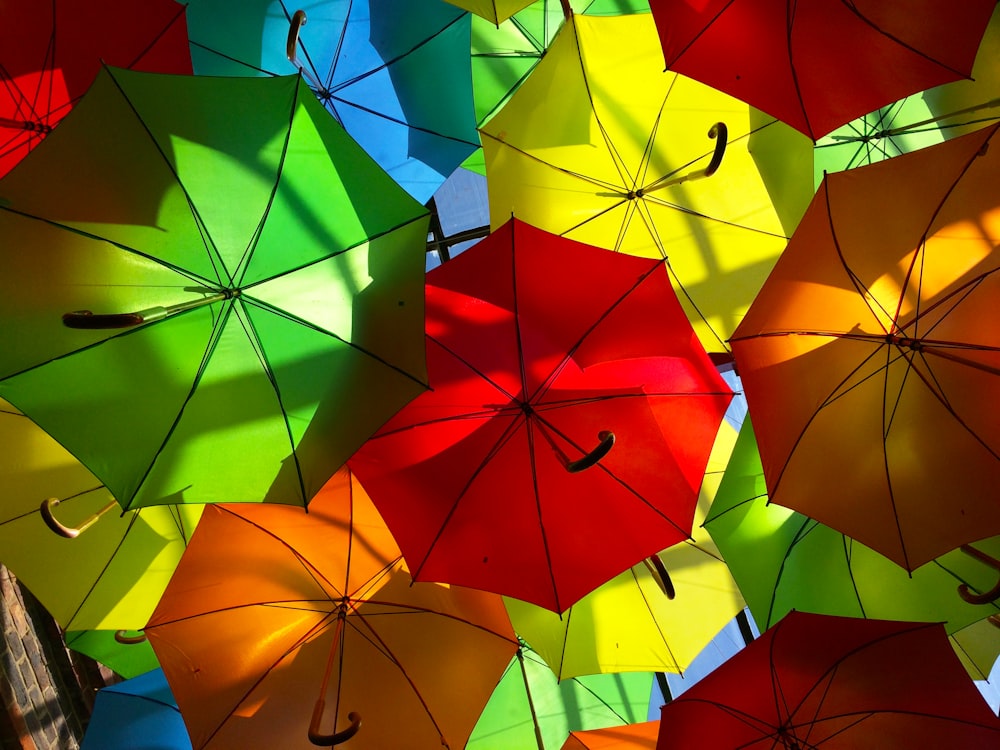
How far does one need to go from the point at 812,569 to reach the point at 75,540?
393 centimetres

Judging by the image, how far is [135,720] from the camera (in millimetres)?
4250

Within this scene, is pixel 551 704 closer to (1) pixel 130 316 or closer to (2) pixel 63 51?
(1) pixel 130 316

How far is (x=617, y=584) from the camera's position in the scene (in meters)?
3.98

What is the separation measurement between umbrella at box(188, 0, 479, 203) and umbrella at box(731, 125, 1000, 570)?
2.18 meters

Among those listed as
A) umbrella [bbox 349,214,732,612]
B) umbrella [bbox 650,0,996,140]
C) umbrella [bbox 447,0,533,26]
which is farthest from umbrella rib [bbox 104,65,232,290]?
umbrella [bbox 650,0,996,140]

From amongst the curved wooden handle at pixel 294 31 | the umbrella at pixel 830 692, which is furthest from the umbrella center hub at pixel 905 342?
the curved wooden handle at pixel 294 31

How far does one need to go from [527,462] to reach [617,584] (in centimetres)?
112

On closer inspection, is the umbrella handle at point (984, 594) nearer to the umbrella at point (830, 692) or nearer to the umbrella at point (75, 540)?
the umbrella at point (830, 692)

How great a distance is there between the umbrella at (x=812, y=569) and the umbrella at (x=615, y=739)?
0.85 metres

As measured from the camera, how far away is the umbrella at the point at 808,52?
3.32m

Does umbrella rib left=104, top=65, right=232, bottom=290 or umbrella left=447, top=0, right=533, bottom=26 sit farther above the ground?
umbrella left=447, top=0, right=533, bottom=26

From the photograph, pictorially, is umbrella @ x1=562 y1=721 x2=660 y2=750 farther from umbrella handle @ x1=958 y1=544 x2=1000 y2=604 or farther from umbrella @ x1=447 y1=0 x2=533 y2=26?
umbrella @ x1=447 y1=0 x2=533 y2=26

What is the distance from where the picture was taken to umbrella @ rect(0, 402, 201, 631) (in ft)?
11.9

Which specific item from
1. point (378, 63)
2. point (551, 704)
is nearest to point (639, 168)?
point (378, 63)
